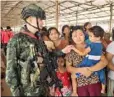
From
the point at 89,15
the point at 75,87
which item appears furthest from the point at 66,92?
the point at 89,15

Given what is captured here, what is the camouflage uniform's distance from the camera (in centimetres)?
223

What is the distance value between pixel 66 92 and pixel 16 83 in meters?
1.28

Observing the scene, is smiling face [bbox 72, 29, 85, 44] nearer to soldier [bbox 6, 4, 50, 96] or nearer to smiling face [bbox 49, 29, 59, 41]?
smiling face [bbox 49, 29, 59, 41]

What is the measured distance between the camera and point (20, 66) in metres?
2.28

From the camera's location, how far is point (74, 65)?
10.6ft

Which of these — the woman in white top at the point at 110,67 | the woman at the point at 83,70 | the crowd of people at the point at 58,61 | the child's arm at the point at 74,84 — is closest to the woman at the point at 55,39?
the crowd of people at the point at 58,61

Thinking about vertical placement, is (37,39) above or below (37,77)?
above

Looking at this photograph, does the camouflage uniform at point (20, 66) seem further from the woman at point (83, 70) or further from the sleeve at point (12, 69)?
the woman at point (83, 70)

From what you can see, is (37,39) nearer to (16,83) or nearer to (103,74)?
(16,83)

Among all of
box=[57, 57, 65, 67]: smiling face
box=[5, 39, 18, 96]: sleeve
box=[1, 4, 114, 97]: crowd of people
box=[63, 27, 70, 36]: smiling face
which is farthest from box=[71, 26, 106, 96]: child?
box=[5, 39, 18, 96]: sleeve

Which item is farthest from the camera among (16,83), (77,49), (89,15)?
(89,15)

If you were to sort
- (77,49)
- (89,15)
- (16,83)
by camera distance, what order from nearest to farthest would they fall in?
(16,83)
(77,49)
(89,15)

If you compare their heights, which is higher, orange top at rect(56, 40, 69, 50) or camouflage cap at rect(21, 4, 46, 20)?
camouflage cap at rect(21, 4, 46, 20)

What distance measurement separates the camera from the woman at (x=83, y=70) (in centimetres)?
317
